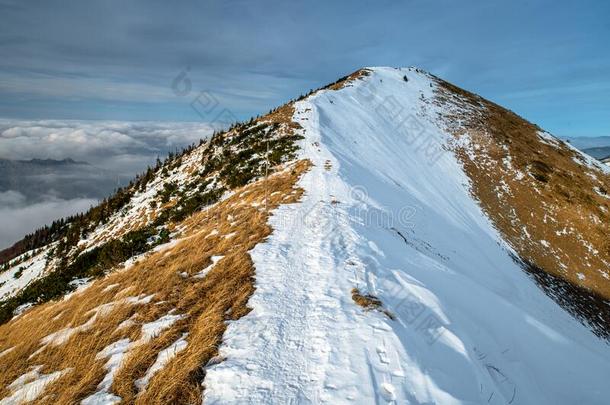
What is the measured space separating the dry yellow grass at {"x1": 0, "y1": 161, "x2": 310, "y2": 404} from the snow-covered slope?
46 centimetres

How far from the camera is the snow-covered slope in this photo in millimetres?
5520

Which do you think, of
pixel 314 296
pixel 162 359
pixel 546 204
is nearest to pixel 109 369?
pixel 162 359

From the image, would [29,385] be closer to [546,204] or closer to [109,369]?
[109,369]

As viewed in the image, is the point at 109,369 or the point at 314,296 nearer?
the point at 109,369

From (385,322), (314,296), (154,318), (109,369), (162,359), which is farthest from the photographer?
(314,296)

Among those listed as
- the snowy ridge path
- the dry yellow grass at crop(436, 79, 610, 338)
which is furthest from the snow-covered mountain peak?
the dry yellow grass at crop(436, 79, 610, 338)

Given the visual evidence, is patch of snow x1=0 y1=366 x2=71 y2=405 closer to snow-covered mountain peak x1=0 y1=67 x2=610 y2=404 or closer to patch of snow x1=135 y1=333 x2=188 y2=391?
snow-covered mountain peak x1=0 y1=67 x2=610 y2=404

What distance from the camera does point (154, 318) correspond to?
769cm

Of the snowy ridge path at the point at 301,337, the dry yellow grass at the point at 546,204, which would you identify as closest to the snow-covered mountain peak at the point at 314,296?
the snowy ridge path at the point at 301,337

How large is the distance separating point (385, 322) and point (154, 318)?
5.28 m

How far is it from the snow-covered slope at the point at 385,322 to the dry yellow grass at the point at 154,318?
459 millimetres

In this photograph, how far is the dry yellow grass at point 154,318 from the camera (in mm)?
5676

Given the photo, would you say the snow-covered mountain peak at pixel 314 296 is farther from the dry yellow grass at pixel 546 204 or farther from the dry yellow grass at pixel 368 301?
the dry yellow grass at pixel 546 204

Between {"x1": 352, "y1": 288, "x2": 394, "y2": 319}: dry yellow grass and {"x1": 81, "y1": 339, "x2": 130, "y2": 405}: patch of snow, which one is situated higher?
{"x1": 352, "y1": 288, "x2": 394, "y2": 319}: dry yellow grass
